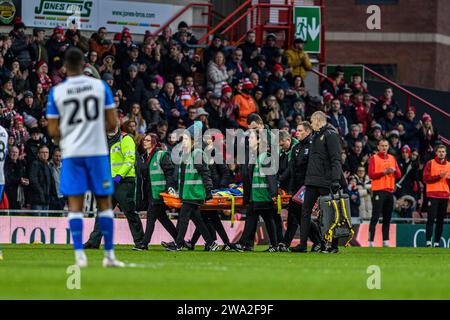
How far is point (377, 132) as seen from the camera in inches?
1315

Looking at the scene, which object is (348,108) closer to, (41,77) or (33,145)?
(41,77)

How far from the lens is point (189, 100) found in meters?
30.0

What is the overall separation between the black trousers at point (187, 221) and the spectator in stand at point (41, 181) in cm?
521

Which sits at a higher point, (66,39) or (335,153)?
(66,39)

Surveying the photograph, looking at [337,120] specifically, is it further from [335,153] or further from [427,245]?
[335,153]

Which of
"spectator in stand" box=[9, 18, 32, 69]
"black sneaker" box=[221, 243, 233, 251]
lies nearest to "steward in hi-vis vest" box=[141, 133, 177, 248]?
"black sneaker" box=[221, 243, 233, 251]

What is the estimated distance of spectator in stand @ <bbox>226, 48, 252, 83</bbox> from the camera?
32062 mm

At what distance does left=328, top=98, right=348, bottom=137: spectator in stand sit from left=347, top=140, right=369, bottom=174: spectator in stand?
873 millimetres

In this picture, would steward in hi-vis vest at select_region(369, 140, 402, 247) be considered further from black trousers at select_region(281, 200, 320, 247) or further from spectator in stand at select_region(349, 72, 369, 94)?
spectator in stand at select_region(349, 72, 369, 94)

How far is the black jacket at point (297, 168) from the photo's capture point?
840 inches

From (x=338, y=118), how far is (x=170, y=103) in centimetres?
543

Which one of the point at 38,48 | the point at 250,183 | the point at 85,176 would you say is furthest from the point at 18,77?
the point at 85,176
